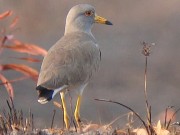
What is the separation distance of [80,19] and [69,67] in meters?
0.74

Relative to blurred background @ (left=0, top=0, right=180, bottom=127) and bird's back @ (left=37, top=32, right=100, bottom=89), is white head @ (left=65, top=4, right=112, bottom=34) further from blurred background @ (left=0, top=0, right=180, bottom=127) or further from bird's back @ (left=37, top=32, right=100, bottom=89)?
blurred background @ (left=0, top=0, right=180, bottom=127)

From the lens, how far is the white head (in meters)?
6.72

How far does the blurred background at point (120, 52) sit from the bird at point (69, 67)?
9.02 ft

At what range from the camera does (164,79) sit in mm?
12672

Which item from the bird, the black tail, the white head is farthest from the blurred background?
the black tail

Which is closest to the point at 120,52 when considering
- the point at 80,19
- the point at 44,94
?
the point at 80,19

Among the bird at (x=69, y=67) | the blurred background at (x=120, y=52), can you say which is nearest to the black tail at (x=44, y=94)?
the bird at (x=69, y=67)

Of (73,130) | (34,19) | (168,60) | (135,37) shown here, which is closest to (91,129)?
(73,130)

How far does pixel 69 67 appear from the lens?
19.9ft

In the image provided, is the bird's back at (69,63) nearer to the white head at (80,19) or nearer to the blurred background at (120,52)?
the white head at (80,19)

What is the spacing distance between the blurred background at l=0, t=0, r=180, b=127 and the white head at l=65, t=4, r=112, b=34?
2.31 metres

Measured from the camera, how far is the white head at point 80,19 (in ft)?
22.0

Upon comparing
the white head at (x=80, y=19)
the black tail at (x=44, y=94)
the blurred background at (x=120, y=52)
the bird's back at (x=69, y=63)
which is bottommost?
the blurred background at (x=120, y=52)

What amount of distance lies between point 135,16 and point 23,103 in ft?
18.6
